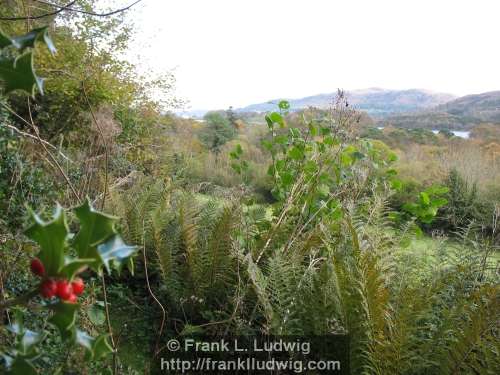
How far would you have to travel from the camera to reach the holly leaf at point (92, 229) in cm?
52

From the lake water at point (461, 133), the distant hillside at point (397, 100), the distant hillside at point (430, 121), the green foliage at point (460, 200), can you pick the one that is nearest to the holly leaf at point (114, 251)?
the green foliage at point (460, 200)

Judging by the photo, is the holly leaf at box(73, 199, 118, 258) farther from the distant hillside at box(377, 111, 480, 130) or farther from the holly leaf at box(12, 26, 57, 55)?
the distant hillside at box(377, 111, 480, 130)

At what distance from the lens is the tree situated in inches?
512

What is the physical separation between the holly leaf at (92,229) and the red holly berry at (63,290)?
1.8 inches

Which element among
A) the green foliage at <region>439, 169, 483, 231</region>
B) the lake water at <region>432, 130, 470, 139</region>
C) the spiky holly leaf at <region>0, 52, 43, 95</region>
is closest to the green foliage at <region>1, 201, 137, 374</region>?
the spiky holly leaf at <region>0, 52, 43, 95</region>

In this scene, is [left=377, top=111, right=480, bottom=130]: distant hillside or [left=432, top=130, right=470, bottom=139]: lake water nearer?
[left=432, top=130, right=470, bottom=139]: lake water

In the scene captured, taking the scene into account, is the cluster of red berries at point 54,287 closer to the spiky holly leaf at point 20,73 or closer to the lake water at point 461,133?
the spiky holly leaf at point 20,73

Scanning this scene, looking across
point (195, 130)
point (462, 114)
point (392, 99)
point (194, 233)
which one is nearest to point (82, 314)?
point (194, 233)

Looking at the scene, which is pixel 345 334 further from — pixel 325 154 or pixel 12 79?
pixel 12 79

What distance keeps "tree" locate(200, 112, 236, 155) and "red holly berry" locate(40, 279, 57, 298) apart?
12.2 m

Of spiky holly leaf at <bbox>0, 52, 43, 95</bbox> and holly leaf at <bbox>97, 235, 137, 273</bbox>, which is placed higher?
spiky holly leaf at <bbox>0, 52, 43, 95</bbox>

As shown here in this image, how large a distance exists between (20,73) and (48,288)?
0.99 ft

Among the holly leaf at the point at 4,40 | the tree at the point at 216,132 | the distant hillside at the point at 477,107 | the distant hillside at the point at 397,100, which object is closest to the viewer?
the holly leaf at the point at 4,40

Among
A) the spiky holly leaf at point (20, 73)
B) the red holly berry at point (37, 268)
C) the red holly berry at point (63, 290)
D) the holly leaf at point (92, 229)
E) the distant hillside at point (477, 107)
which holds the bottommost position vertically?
the distant hillside at point (477, 107)
